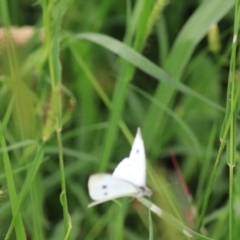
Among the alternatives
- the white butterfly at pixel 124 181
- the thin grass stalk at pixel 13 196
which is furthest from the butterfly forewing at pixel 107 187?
the thin grass stalk at pixel 13 196

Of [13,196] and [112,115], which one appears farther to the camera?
[112,115]

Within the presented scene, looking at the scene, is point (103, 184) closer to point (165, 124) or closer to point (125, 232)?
point (125, 232)

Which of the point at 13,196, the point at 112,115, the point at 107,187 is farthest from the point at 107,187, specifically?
the point at 112,115

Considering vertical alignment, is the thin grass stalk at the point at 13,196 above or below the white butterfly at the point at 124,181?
below

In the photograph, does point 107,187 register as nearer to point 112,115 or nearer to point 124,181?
point 124,181

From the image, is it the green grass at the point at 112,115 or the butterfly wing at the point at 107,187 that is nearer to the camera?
the butterfly wing at the point at 107,187

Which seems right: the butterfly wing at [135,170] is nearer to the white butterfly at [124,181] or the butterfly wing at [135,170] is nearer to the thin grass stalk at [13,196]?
the white butterfly at [124,181]

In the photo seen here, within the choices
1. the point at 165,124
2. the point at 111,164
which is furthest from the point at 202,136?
the point at 111,164
